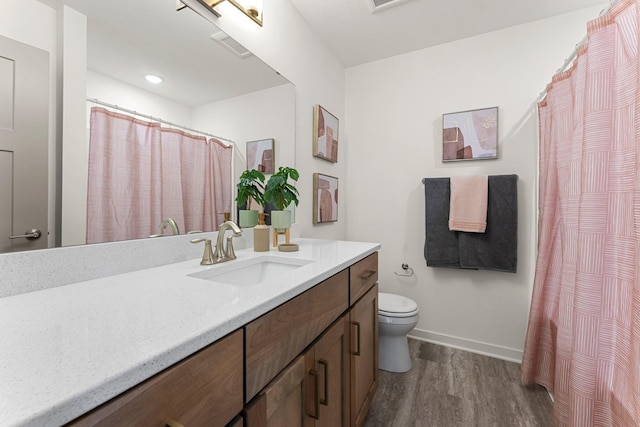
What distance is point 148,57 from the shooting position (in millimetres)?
969

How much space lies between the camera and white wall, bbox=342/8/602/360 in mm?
1858

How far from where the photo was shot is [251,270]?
1.15 m

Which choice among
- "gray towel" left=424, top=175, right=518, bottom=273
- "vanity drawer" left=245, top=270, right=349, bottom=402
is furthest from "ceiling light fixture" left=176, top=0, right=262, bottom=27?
"gray towel" left=424, top=175, right=518, bottom=273

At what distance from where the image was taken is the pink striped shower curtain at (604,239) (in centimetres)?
84

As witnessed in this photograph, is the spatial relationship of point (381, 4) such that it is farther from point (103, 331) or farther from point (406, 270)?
point (103, 331)

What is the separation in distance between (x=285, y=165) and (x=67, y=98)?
→ 98 cm

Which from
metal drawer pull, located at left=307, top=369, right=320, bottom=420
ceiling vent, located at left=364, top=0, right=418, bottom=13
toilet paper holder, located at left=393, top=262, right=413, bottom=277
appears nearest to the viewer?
metal drawer pull, located at left=307, top=369, right=320, bottom=420

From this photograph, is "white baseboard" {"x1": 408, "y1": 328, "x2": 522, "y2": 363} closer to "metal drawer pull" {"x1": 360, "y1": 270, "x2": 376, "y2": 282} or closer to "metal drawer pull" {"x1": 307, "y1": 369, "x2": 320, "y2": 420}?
"metal drawer pull" {"x1": 360, "y1": 270, "x2": 376, "y2": 282}

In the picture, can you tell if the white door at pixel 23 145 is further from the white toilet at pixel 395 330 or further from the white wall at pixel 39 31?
the white toilet at pixel 395 330

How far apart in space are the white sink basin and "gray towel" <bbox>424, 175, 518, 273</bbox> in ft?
4.29

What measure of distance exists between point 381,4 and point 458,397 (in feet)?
7.78

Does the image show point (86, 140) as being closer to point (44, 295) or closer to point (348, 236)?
point (44, 295)

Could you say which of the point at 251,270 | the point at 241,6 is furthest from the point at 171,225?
the point at 241,6

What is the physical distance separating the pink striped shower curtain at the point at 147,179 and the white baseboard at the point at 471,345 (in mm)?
1834
